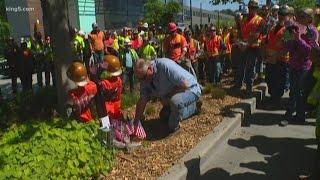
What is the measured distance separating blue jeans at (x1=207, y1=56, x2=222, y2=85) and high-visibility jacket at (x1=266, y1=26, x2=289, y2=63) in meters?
2.80

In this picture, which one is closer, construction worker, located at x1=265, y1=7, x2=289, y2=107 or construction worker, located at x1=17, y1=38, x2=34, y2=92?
construction worker, located at x1=265, y1=7, x2=289, y2=107

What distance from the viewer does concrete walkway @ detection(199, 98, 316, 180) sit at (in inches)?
234

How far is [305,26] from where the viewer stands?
24.8 feet

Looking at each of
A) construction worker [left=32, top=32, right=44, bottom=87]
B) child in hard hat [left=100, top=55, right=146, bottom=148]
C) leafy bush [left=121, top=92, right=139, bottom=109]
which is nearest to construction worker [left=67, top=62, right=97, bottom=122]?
child in hard hat [left=100, top=55, right=146, bottom=148]

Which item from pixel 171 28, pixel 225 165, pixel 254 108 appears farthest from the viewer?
pixel 171 28

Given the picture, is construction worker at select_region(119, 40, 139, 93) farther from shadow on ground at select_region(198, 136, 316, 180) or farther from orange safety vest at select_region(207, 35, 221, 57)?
shadow on ground at select_region(198, 136, 316, 180)

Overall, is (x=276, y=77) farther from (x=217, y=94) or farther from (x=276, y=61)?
(x=217, y=94)

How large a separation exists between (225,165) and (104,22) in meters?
45.5

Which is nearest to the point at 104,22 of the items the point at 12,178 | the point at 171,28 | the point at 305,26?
the point at 171,28

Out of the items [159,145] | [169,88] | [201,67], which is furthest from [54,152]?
[201,67]

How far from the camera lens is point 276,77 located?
9.23 metres

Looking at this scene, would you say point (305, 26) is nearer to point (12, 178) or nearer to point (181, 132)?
point (181, 132)

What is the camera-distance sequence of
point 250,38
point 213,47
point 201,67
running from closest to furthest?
point 250,38 < point 213,47 < point 201,67

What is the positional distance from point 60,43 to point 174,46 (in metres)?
3.75
